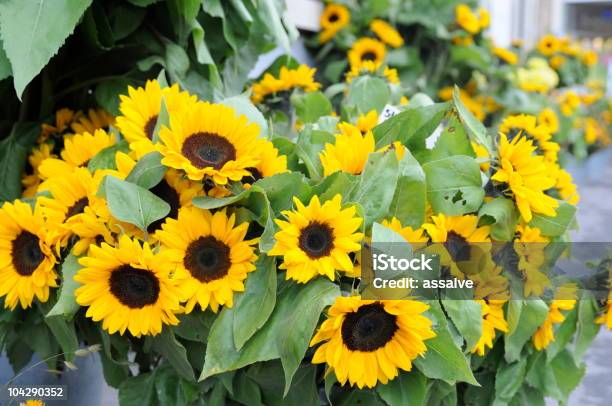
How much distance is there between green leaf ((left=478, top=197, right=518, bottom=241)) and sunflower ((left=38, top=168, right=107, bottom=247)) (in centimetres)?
62

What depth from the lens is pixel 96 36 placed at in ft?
5.07

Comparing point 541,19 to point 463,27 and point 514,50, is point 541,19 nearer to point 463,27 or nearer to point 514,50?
point 514,50

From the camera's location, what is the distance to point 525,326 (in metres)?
1.39

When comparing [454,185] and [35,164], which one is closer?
[454,185]

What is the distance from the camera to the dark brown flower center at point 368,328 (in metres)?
1.12

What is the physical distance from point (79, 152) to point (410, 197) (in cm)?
Result: 59

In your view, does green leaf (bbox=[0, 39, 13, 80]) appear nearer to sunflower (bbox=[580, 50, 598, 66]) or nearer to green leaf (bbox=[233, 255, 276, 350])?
green leaf (bbox=[233, 255, 276, 350])

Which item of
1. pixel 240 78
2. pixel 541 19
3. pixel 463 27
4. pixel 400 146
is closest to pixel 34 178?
pixel 240 78

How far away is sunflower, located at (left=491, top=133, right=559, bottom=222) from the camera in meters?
1.31

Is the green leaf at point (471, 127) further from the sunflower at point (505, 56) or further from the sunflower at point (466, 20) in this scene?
the sunflower at point (505, 56)

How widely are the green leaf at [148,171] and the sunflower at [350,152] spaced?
260mm

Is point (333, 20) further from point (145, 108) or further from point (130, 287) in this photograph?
point (130, 287)

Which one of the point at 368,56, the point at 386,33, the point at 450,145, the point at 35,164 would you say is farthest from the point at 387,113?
the point at 386,33

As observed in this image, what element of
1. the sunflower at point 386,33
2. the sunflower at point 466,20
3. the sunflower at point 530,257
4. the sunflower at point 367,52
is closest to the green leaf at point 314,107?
the sunflower at point 530,257
